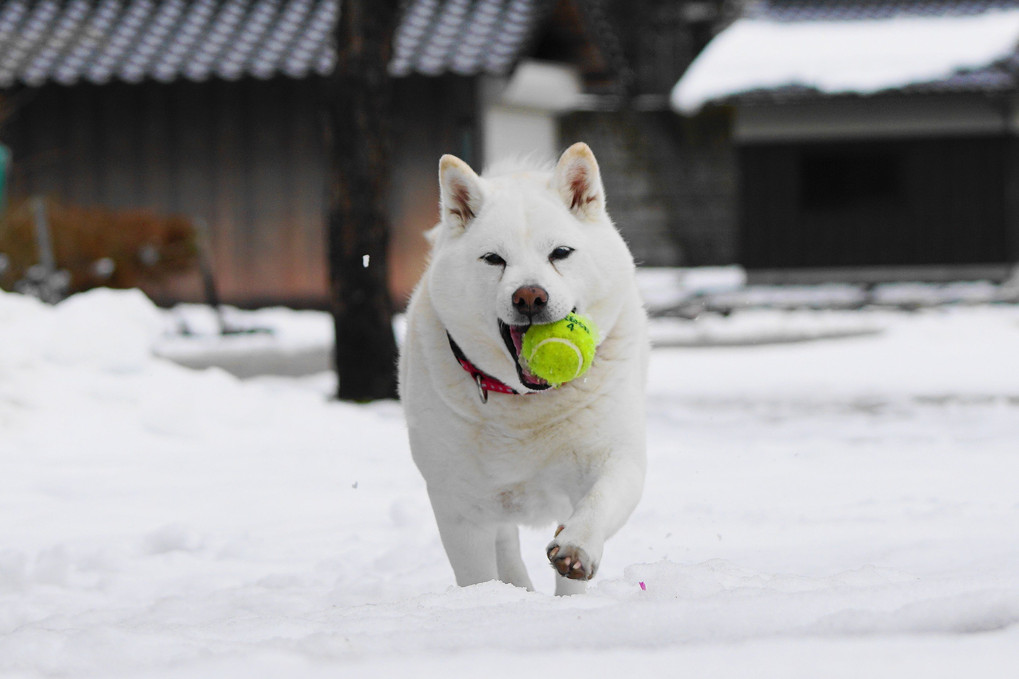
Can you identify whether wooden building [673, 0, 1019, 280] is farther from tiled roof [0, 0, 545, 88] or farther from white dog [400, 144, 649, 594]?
white dog [400, 144, 649, 594]

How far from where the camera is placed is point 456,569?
3148 millimetres

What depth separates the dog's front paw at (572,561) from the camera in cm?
250

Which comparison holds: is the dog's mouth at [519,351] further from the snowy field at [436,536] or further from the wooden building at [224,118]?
the wooden building at [224,118]

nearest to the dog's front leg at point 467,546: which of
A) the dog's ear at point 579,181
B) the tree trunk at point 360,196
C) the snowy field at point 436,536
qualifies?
the snowy field at point 436,536

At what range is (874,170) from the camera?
1648 centimetres

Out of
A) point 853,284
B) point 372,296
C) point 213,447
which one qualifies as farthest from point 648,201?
point 213,447

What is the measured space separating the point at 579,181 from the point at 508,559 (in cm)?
117

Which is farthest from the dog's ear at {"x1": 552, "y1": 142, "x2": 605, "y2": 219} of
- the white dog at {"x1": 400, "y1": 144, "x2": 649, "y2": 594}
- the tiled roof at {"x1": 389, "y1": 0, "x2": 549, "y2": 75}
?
the tiled roof at {"x1": 389, "y1": 0, "x2": 549, "y2": 75}

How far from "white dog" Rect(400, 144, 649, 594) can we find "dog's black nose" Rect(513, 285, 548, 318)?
64 millimetres

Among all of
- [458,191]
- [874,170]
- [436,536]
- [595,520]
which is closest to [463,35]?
[874,170]

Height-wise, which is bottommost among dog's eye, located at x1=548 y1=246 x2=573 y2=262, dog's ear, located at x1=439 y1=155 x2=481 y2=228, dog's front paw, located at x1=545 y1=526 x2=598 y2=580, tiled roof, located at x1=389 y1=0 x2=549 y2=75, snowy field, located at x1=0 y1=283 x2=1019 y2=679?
snowy field, located at x1=0 y1=283 x2=1019 y2=679

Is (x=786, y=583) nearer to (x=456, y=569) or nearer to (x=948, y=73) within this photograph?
(x=456, y=569)

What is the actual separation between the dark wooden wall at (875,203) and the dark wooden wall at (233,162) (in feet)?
17.0

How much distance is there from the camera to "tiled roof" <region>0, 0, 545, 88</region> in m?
13.2
